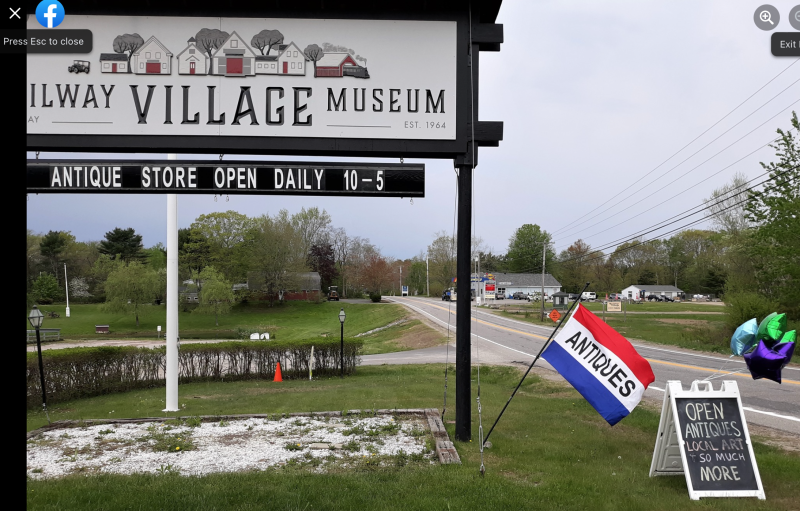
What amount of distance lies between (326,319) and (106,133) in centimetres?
4629

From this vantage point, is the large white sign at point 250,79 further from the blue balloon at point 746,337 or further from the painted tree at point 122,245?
the painted tree at point 122,245

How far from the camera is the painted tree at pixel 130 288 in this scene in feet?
139

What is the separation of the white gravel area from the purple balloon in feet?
12.3

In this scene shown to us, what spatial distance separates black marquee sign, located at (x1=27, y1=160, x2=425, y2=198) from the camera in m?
A: 6.15

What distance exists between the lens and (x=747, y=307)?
23.1 meters

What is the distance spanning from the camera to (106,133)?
6.32 metres

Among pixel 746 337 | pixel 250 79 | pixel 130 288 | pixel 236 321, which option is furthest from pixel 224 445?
pixel 236 321

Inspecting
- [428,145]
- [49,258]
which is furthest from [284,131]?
[49,258]

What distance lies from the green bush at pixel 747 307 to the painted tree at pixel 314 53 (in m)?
23.8

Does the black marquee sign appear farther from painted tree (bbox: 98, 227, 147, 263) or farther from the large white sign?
painted tree (bbox: 98, 227, 147, 263)

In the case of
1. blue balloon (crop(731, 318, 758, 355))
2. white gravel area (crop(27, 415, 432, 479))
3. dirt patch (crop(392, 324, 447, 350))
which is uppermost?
blue balloon (crop(731, 318, 758, 355))

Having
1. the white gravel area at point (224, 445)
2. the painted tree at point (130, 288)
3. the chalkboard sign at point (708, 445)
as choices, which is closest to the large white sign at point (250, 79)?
the white gravel area at point (224, 445)

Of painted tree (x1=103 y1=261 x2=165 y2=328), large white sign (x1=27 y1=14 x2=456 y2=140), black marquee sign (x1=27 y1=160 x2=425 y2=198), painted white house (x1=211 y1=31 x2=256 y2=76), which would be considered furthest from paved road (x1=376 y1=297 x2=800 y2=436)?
painted tree (x1=103 y1=261 x2=165 y2=328)

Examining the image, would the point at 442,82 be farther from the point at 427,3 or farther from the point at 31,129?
the point at 31,129
